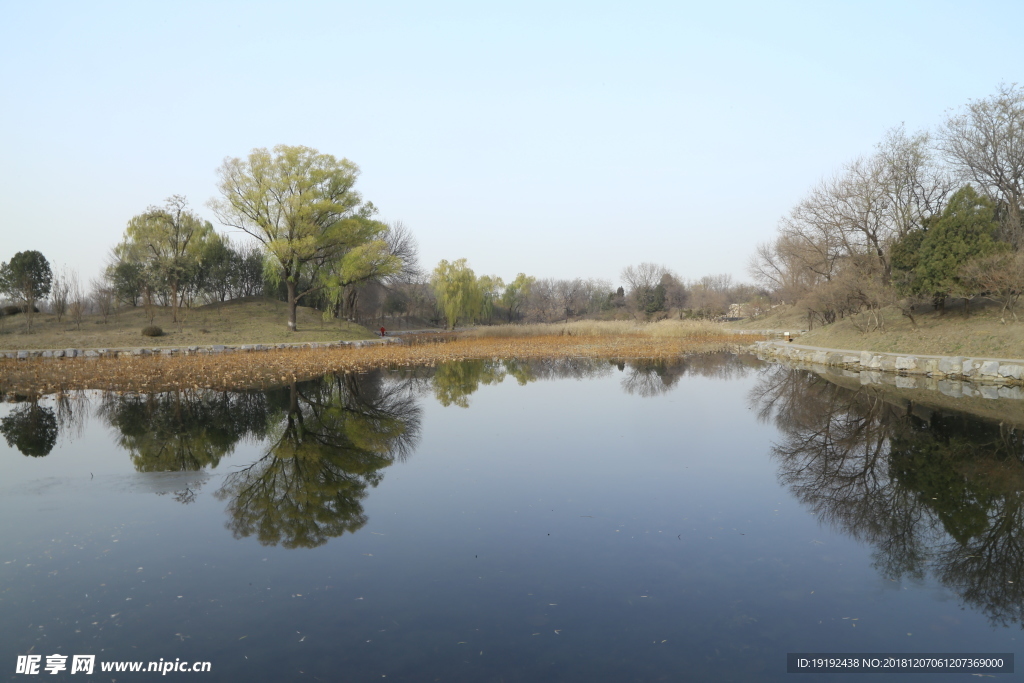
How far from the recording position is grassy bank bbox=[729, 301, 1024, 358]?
1953 centimetres

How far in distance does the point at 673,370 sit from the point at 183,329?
2634cm

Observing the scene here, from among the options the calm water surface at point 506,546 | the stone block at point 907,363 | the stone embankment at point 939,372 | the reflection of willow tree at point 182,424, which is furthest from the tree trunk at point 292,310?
the stone block at point 907,363

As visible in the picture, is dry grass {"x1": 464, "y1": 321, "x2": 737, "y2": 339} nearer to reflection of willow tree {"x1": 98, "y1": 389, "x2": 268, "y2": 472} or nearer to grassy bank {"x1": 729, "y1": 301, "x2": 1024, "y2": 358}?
grassy bank {"x1": 729, "y1": 301, "x2": 1024, "y2": 358}

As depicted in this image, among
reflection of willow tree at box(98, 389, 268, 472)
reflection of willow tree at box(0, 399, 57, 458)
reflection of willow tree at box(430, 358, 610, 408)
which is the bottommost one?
reflection of willow tree at box(0, 399, 57, 458)

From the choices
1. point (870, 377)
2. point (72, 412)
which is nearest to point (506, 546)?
point (72, 412)

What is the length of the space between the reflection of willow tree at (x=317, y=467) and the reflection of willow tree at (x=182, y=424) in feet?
2.11

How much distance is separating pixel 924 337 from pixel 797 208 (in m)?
11.2

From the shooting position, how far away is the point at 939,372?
18266mm

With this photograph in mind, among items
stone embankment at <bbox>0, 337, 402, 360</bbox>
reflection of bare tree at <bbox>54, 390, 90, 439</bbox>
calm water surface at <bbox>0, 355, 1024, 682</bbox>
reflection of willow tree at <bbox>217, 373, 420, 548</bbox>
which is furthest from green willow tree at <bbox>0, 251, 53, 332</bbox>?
reflection of willow tree at <bbox>217, 373, 420, 548</bbox>

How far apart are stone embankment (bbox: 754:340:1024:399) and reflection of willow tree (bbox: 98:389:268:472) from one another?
16.0 metres

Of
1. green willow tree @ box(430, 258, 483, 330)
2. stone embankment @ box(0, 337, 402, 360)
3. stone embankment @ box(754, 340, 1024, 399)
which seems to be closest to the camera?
stone embankment @ box(754, 340, 1024, 399)

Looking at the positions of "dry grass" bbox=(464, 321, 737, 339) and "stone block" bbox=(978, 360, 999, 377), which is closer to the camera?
"stone block" bbox=(978, 360, 999, 377)

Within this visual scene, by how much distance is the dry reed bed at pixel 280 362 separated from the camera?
17062 mm

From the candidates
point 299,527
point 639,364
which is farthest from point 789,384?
point 299,527
